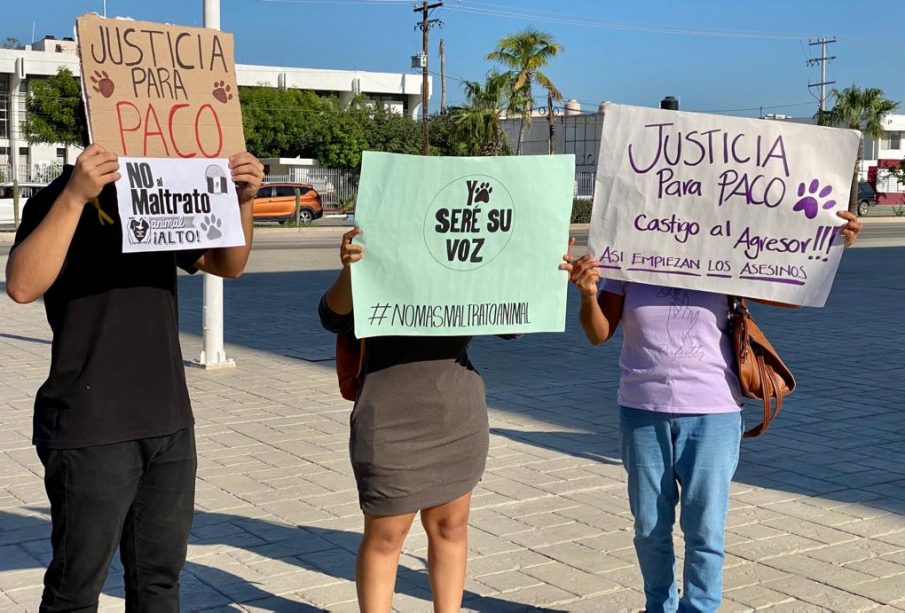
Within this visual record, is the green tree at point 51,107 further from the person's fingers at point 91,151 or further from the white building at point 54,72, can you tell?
the person's fingers at point 91,151

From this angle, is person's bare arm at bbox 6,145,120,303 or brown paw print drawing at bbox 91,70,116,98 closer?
person's bare arm at bbox 6,145,120,303

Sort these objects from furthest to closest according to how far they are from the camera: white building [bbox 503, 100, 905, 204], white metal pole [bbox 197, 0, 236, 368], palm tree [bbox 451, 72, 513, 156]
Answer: white building [bbox 503, 100, 905, 204] → palm tree [bbox 451, 72, 513, 156] → white metal pole [bbox 197, 0, 236, 368]

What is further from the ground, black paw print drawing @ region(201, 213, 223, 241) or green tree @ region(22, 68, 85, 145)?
green tree @ region(22, 68, 85, 145)

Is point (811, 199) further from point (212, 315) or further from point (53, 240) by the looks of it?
point (212, 315)

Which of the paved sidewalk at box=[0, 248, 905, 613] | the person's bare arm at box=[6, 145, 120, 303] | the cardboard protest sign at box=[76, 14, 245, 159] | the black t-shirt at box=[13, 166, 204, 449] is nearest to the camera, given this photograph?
the person's bare arm at box=[6, 145, 120, 303]

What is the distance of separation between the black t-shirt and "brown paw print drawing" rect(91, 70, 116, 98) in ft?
0.82

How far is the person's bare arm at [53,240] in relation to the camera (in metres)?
2.84

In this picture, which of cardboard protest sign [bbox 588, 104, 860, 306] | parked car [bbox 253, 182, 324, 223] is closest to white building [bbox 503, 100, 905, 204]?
parked car [bbox 253, 182, 324, 223]

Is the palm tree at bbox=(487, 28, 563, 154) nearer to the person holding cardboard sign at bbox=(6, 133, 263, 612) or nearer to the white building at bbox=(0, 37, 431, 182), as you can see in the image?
the white building at bbox=(0, 37, 431, 182)

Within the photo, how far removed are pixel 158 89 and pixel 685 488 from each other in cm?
211

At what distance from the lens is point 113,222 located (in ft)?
10.2

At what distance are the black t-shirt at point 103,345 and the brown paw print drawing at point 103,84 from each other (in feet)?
0.82

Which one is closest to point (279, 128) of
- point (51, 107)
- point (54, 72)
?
point (51, 107)

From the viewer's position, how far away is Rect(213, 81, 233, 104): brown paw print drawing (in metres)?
3.48
